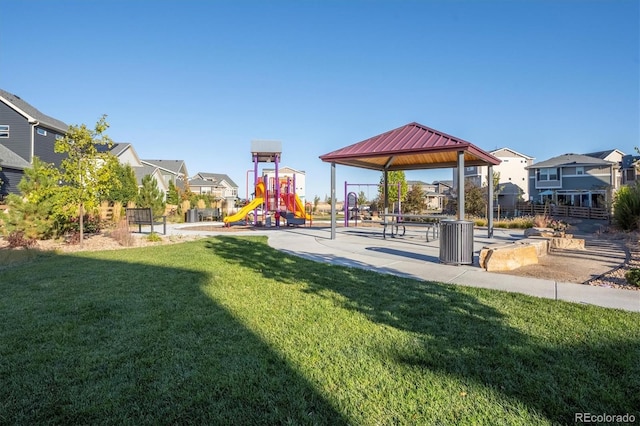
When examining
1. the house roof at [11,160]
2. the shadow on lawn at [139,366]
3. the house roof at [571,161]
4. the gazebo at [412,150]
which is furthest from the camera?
the house roof at [571,161]

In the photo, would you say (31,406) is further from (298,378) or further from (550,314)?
(550,314)

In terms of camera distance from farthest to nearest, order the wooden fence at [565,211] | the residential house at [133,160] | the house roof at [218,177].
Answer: the house roof at [218,177] → the residential house at [133,160] → the wooden fence at [565,211]

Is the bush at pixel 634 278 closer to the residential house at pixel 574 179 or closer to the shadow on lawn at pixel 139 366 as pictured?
the shadow on lawn at pixel 139 366

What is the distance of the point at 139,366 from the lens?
9.76 ft

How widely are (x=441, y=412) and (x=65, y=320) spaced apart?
4.05 m

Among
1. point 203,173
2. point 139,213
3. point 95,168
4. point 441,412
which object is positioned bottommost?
point 441,412

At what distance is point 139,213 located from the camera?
14.2 m

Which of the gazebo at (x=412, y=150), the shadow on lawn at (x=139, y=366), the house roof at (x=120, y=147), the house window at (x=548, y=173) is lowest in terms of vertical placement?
the shadow on lawn at (x=139, y=366)

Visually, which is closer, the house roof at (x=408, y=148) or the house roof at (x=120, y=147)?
the house roof at (x=408, y=148)

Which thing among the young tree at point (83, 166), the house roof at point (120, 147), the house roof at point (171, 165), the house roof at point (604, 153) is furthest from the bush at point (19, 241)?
the house roof at point (604, 153)

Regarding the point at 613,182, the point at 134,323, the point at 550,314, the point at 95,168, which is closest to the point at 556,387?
the point at 550,314

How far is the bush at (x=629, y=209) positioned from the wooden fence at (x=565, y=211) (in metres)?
12.5

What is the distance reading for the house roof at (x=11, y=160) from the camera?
73.9 feet

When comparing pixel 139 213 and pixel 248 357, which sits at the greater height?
pixel 139 213
